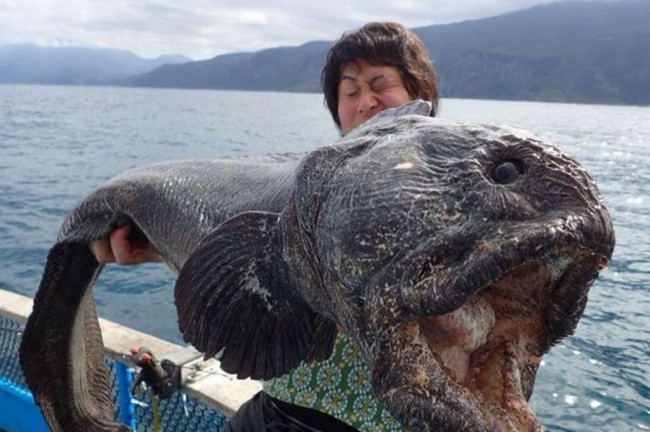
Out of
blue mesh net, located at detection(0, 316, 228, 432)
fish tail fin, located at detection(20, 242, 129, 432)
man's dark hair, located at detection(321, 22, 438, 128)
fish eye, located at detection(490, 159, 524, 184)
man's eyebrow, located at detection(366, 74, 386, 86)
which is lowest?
blue mesh net, located at detection(0, 316, 228, 432)

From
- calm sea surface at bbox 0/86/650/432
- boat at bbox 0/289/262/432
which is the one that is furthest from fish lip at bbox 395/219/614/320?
boat at bbox 0/289/262/432

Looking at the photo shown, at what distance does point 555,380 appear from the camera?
340 inches

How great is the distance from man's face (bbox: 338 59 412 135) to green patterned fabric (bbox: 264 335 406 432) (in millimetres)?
1139

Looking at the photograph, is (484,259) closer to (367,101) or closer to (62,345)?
(367,101)

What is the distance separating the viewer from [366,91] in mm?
2988

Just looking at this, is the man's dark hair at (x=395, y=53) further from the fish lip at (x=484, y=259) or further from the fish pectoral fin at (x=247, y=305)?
the fish lip at (x=484, y=259)

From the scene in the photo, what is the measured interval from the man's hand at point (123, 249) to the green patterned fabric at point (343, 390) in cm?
102

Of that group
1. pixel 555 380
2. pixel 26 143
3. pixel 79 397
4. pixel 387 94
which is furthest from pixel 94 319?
pixel 26 143

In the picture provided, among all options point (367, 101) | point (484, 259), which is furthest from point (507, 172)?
Result: point (367, 101)

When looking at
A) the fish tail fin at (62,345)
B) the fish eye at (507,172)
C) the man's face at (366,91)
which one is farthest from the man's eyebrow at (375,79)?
the fish eye at (507,172)

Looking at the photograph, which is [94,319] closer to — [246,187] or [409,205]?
[246,187]

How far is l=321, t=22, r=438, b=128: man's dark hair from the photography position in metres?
3.00

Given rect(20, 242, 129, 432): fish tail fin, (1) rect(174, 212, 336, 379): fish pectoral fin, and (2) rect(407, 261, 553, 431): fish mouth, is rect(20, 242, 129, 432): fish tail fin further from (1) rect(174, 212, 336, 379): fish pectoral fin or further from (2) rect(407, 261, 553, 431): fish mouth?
(2) rect(407, 261, 553, 431): fish mouth

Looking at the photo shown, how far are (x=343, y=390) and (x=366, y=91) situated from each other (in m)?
1.40
